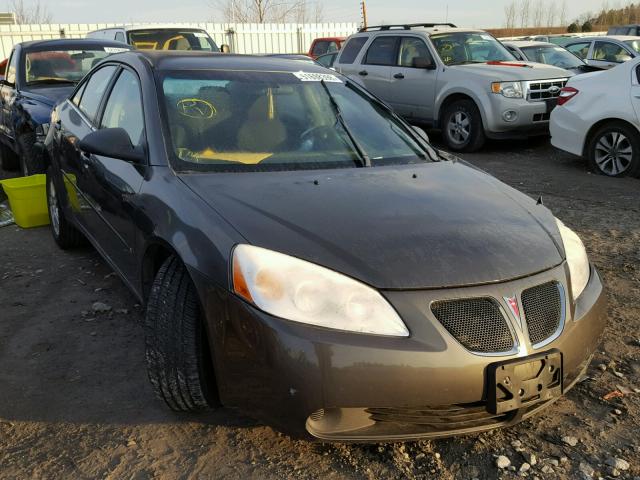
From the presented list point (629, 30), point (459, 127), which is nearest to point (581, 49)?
point (459, 127)

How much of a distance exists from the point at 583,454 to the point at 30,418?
2.32 metres

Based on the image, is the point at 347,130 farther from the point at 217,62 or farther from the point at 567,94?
the point at 567,94

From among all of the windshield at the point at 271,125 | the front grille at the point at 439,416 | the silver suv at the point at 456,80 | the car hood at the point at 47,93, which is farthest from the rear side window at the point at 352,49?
the front grille at the point at 439,416

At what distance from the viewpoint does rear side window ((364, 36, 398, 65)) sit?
423 inches

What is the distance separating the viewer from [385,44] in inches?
429

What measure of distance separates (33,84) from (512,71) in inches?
250

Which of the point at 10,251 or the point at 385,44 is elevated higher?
the point at 385,44

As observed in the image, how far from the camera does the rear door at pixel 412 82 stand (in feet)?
33.0

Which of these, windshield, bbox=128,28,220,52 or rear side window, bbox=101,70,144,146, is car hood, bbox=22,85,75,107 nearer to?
rear side window, bbox=101,70,144,146

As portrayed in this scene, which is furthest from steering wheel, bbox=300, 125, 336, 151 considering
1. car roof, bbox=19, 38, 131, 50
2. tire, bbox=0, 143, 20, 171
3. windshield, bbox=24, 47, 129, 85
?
tire, bbox=0, 143, 20, 171

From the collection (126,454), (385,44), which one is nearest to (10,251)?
(126,454)

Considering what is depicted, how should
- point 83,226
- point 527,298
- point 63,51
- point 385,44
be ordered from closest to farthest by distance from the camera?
point 527,298
point 83,226
point 63,51
point 385,44

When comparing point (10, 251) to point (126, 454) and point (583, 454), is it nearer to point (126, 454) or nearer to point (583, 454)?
point (126, 454)

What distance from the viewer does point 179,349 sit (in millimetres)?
2547
